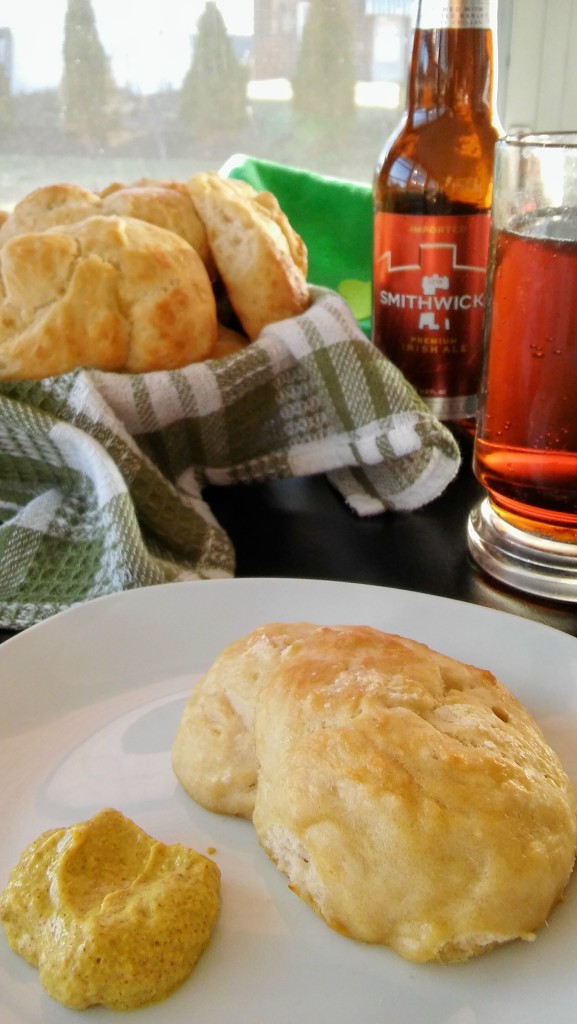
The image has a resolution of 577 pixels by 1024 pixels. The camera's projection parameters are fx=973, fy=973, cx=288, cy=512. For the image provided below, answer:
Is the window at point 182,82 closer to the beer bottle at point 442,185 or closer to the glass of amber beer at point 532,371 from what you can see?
the beer bottle at point 442,185

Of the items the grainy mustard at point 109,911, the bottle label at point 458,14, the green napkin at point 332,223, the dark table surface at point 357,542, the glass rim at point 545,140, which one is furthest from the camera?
the green napkin at point 332,223

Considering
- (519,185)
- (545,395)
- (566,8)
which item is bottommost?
(545,395)

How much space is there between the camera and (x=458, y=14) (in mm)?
917

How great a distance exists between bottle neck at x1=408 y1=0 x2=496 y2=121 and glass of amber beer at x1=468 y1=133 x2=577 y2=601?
0.76ft

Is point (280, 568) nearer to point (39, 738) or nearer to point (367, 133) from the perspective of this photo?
point (39, 738)

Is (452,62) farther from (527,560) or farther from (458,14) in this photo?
(527,560)

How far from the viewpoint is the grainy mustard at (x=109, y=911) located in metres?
0.44

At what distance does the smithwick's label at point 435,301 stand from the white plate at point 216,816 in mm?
348

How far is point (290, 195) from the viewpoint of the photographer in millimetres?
1289

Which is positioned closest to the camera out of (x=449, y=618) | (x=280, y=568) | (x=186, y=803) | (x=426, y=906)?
(x=426, y=906)

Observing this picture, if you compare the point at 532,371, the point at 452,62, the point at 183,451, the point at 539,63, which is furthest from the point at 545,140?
the point at 539,63

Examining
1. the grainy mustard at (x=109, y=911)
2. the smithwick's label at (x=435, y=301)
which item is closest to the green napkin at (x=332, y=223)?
Answer: the smithwick's label at (x=435, y=301)

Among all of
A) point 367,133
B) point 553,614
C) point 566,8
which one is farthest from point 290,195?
point 553,614

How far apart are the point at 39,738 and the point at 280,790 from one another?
0.19 meters
